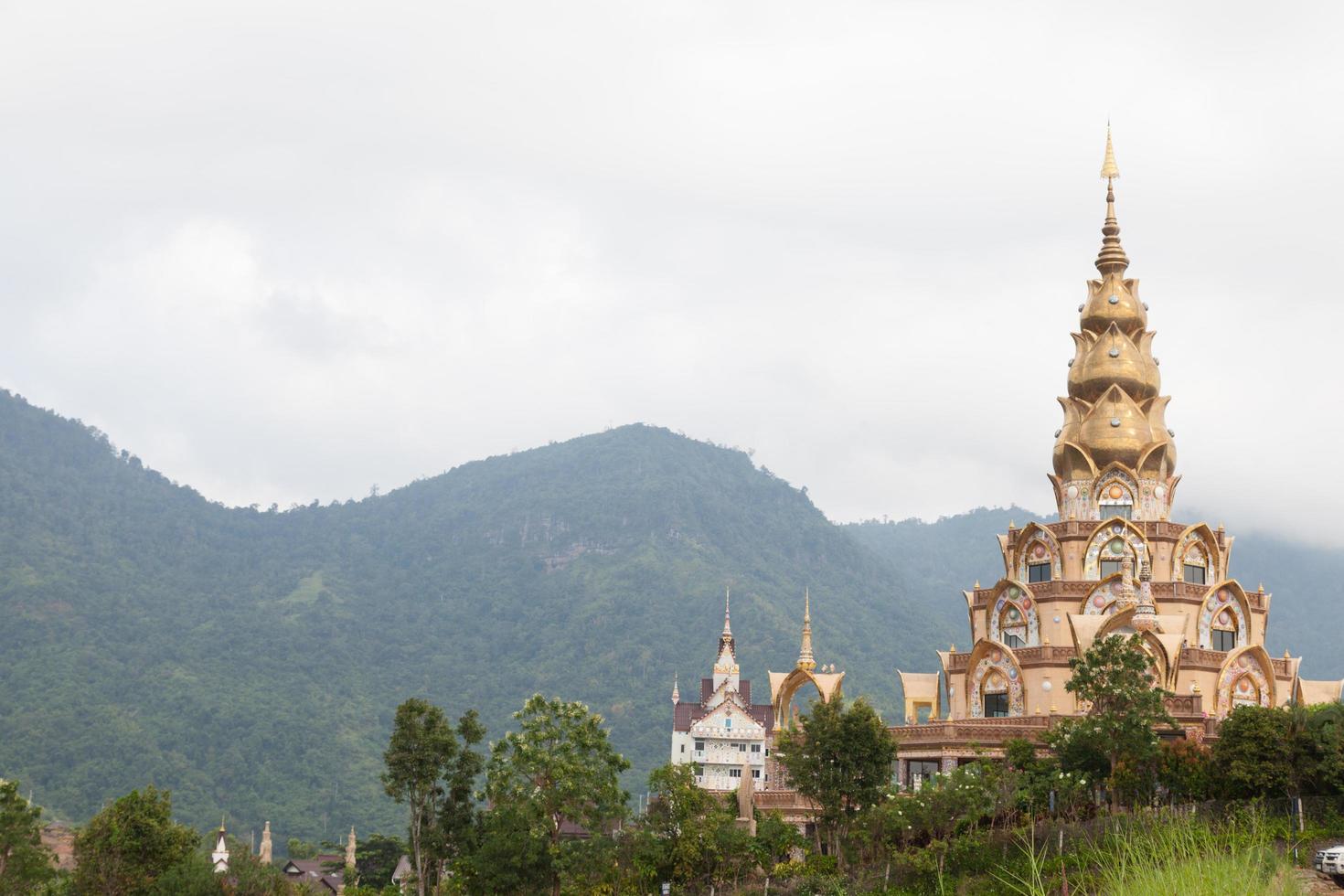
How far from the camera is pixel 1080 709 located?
5044cm

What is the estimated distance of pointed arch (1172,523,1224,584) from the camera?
55188 mm

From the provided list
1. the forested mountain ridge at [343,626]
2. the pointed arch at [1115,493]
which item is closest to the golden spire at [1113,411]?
the pointed arch at [1115,493]

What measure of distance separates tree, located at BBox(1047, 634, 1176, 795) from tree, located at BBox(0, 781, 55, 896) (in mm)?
30249

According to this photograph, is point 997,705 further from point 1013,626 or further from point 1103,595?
point 1103,595

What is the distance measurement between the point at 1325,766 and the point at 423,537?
167m

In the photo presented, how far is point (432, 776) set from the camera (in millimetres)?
47281

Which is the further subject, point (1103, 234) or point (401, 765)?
point (1103, 234)

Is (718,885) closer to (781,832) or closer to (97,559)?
(781,832)

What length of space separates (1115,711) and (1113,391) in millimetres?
18157

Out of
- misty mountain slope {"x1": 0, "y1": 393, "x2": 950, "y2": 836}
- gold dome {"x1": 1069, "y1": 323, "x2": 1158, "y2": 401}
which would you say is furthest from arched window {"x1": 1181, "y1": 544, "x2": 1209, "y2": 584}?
misty mountain slope {"x1": 0, "y1": 393, "x2": 950, "y2": 836}

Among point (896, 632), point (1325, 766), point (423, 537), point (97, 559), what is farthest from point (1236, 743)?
point (423, 537)

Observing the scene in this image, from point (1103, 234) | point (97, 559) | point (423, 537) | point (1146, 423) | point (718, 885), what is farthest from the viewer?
point (423, 537)

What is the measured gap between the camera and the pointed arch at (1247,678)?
51.7 meters

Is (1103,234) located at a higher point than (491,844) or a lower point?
higher
